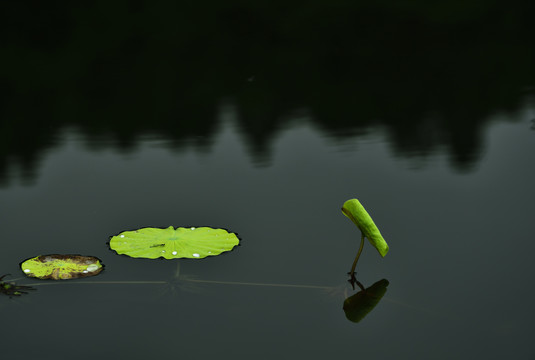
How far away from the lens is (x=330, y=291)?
189 centimetres

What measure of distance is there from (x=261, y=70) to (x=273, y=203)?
78.5 inches

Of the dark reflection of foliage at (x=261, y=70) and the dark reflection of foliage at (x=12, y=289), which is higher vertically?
the dark reflection of foliage at (x=261, y=70)

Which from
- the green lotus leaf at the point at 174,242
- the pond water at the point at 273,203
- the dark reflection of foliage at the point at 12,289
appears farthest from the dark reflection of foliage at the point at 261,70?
the dark reflection of foliage at the point at 12,289

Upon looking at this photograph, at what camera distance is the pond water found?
5.73ft

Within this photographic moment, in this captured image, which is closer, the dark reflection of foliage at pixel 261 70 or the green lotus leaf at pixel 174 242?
the green lotus leaf at pixel 174 242

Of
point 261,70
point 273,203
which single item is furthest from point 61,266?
point 261,70

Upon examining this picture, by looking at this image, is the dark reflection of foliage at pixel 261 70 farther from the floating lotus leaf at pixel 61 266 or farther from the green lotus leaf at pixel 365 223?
the green lotus leaf at pixel 365 223

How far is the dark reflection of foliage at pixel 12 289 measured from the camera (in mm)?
1884

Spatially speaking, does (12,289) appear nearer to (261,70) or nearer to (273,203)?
(273,203)

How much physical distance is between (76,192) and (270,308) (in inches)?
44.9

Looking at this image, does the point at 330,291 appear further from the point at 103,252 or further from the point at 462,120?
the point at 462,120

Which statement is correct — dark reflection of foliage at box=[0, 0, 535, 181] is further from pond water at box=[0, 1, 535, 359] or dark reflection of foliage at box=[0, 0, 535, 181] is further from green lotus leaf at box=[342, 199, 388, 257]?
green lotus leaf at box=[342, 199, 388, 257]

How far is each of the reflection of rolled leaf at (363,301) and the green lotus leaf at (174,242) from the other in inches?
15.6

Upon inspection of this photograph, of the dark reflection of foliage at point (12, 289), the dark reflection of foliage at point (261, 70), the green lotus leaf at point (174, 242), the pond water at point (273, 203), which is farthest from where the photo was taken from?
the dark reflection of foliage at point (261, 70)
